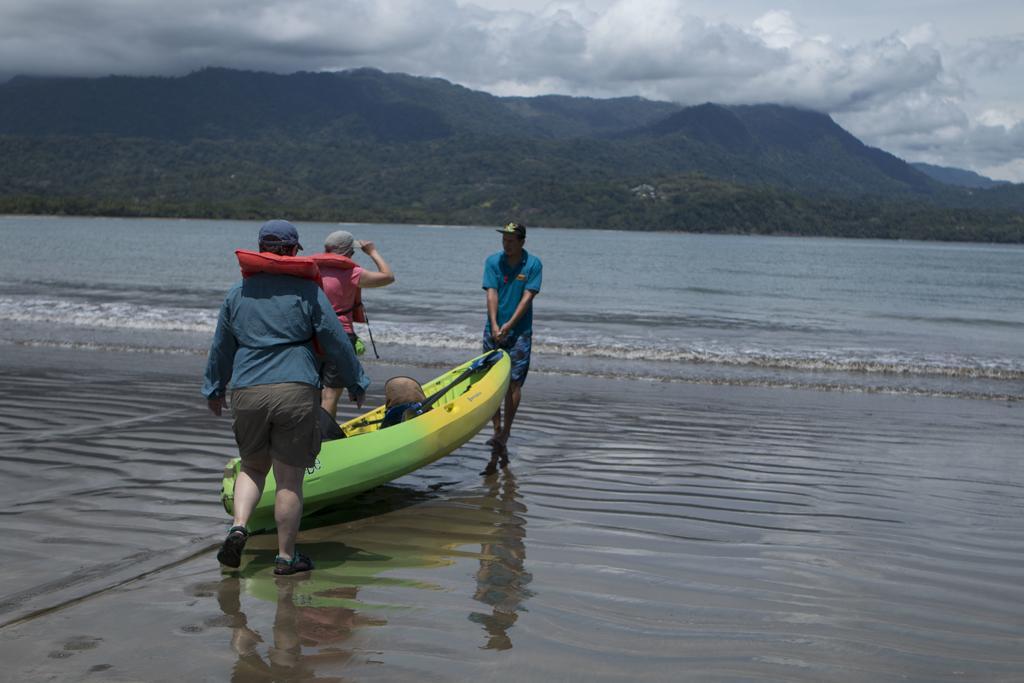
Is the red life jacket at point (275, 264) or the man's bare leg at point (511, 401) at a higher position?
the red life jacket at point (275, 264)

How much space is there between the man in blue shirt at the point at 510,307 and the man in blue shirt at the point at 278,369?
3.01m

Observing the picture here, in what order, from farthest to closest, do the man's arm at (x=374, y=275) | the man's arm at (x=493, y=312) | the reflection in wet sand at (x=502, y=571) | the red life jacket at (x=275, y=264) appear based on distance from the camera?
the man's arm at (x=493, y=312) < the man's arm at (x=374, y=275) < the red life jacket at (x=275, y=264) < the reflection in wet sand at (x=502, y=571)

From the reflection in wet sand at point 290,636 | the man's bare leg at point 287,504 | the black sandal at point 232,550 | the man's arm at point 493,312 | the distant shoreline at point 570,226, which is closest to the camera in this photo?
the reflection in wet sand at point 290,636

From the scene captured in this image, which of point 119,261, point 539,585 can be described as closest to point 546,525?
point 539,585

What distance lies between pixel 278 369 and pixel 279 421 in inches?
10.4

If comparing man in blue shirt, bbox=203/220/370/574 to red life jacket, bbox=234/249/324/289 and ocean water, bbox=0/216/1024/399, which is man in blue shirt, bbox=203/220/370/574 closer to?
red life jacket, bbox=234/249/324/289

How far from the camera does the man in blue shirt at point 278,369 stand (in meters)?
5.04

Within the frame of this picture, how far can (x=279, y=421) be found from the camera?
505cm

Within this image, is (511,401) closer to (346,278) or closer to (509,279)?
Answer: (509,279)

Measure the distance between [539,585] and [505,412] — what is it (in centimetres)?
341

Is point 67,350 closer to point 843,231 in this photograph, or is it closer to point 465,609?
point 465,609

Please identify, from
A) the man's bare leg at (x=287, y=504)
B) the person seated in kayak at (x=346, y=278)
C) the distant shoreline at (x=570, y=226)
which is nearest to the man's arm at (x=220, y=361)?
the man's bare leg at (x=287, y=504)

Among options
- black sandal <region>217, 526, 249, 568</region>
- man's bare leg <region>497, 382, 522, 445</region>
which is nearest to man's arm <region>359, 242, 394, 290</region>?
man's bare leg <region>497, 382, 522, 445</region>

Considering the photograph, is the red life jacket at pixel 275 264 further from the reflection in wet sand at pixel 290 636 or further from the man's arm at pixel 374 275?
the man's arm at pixel 374 275
